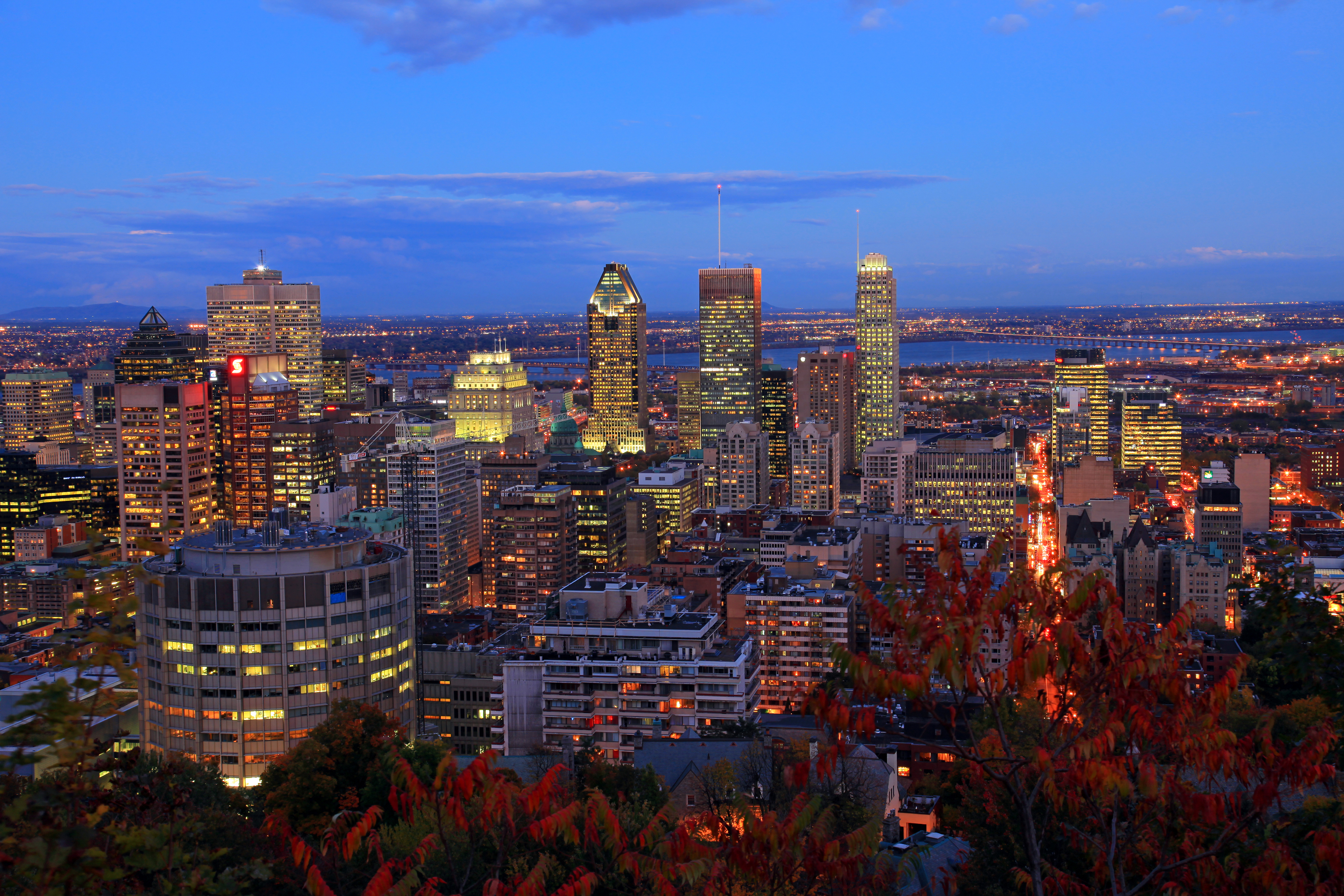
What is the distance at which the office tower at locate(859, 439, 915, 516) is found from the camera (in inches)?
3031

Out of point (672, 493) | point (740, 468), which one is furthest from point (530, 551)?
point (740, 468)

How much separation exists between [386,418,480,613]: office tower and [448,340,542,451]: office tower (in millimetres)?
46963

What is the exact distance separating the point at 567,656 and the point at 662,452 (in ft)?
276

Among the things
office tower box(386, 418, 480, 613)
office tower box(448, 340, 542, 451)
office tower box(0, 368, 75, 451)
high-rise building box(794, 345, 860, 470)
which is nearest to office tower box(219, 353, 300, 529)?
office tower box(386, 418, 480, 613)

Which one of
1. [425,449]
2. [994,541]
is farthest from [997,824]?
[425,449]

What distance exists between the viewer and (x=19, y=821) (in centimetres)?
462

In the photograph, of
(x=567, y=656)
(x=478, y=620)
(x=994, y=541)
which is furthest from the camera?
(x=478, y=620)

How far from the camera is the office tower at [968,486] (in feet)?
242

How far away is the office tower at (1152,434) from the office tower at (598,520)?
49179 mm

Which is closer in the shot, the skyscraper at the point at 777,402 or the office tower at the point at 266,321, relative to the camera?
the skyscraper at the point at 777,402

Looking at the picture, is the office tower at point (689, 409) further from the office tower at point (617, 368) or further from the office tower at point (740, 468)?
the office tower at point (740, 468)

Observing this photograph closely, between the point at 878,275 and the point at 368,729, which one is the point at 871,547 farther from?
the point at 878,275

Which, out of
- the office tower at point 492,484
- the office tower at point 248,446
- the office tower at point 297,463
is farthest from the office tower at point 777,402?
the office tower at point 248,446

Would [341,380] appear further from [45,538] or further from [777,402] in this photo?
[45,538]
